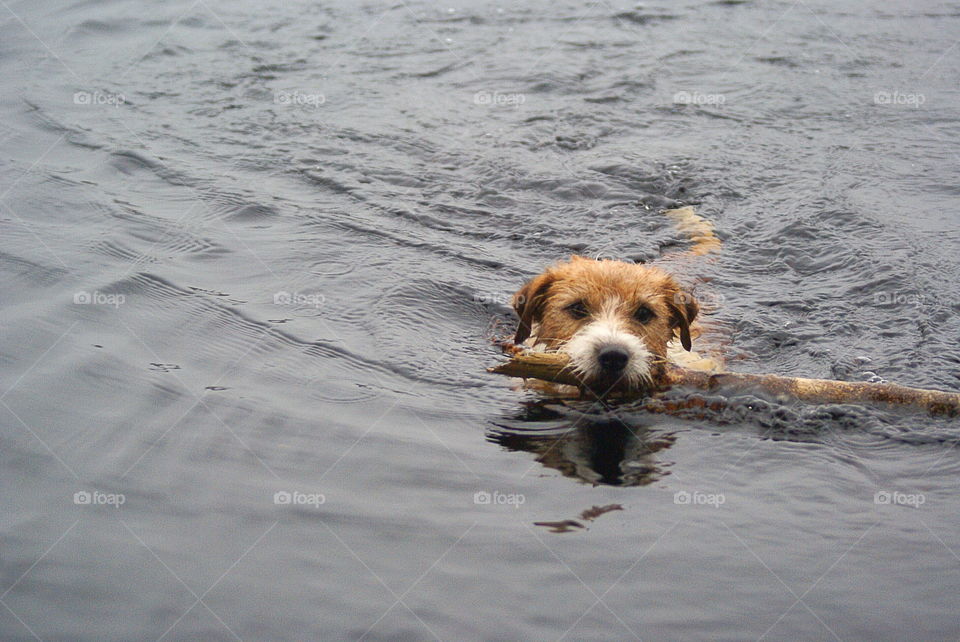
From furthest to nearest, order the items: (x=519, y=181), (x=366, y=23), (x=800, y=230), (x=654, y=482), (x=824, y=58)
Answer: (x=366, y=23) < (x=824, y=58) < (x=519, y=181) < (x=800, y=230) < (x=654, y=482)

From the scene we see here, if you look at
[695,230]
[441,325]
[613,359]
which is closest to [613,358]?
[613,359]

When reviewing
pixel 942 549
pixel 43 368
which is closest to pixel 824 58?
pixel 942 549

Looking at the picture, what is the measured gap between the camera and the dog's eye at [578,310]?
5.96m

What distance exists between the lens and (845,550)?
4203 mm

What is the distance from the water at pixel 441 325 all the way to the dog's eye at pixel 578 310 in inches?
24.0

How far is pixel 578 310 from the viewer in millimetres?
5992

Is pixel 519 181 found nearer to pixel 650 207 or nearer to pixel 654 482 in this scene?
pixel 650 207

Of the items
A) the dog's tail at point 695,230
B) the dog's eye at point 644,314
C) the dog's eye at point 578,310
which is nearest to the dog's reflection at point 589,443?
the dog's eye at point 578,310

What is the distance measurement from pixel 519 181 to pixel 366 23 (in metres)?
6.24

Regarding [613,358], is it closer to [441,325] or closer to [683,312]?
[683,312]

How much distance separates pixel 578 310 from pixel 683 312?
0.72 meters

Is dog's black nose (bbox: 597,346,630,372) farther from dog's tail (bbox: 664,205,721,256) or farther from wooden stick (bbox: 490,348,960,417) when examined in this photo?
dog's tail (bbox: 664,205,721,256)

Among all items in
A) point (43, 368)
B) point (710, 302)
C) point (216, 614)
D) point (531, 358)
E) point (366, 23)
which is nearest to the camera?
A: point (216, 614)

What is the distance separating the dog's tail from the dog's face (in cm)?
199
